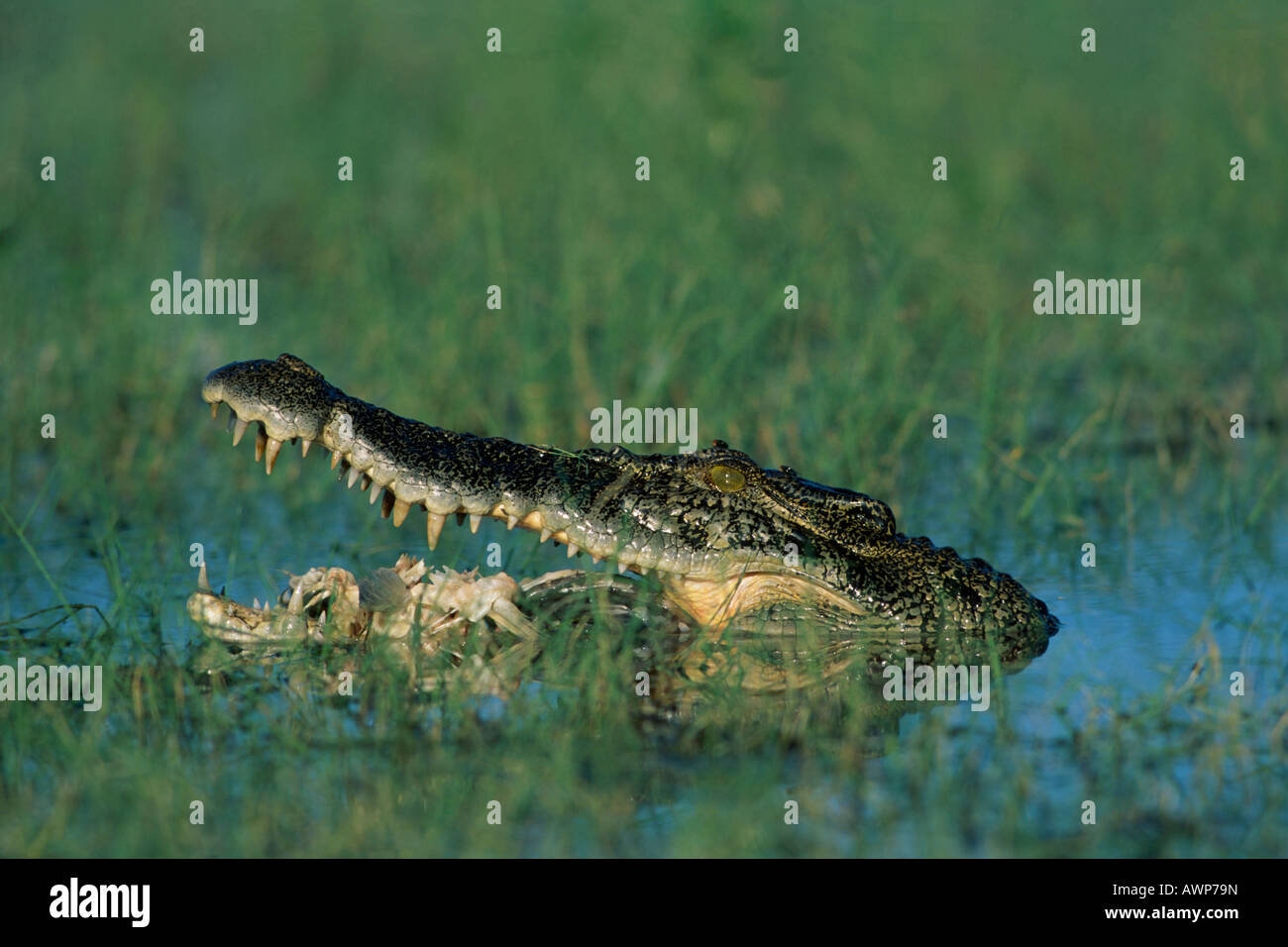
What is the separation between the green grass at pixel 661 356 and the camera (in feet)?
12.9

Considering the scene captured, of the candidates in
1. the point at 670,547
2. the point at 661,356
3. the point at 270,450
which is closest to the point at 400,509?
the point at 270,450

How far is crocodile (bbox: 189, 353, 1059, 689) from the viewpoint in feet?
15.7

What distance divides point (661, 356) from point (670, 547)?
7.23 feet

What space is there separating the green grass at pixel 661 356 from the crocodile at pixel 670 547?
0.85ft

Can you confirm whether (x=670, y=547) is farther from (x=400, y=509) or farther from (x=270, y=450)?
(x=270, y=450)

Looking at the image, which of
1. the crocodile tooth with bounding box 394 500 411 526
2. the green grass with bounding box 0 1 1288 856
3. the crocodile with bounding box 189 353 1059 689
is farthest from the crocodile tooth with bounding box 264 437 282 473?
the green grass with bounding box 0 1 1288 856

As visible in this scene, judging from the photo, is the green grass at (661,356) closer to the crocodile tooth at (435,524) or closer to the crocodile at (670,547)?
the crocodile at (670,547)

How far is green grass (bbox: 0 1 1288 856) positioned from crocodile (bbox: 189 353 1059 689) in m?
0.26

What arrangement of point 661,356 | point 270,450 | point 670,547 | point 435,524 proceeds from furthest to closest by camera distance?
point 661,356, point 670,547, point 435,524, point 270,450

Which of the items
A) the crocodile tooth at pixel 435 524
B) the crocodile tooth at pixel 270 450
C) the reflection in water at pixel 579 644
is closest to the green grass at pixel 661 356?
the reflection in water at pixel 579 644

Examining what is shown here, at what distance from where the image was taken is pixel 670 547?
504 cm

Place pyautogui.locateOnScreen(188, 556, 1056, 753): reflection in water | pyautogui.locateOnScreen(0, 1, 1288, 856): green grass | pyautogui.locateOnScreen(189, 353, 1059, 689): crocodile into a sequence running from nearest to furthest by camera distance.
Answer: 1. pyautogui.locateOnScreen(0, 1, 1288, 856): green grass
2. pyautogui.locateOnScreen(188, 556, 1056, 753): reflection in water
3. pyautogui.locateOnScreen(189, 353, 1059, 689): crocodile

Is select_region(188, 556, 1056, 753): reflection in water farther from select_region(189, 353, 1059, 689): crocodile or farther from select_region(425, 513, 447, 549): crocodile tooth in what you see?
select_region(425, 513, 447, 549): crocodile tooth
